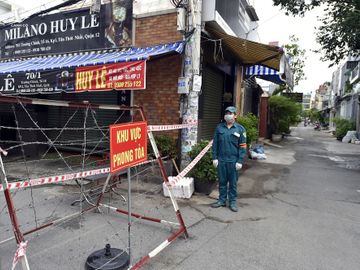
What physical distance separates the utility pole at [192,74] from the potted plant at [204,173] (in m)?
0.34

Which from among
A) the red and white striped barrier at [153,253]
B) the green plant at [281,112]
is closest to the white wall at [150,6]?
the red and white striped barrier at [153,253]

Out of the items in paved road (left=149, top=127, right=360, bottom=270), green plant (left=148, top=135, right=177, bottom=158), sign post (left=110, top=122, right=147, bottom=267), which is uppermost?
sign post (left=110, top=122, right=147, bottom=267)

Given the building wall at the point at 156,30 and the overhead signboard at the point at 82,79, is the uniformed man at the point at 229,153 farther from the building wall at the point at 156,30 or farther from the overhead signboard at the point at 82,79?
the building wall at the point at 156,30

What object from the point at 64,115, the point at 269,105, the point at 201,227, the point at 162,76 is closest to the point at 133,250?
the point at 201,227

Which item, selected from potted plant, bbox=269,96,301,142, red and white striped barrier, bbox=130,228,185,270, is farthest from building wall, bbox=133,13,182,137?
potted plant, bbox=269,96,301,142

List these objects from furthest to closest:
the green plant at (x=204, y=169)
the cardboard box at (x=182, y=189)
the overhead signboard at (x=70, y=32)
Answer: the overhead signboard at (x=70, y=32), the green plant at (x=204, y=169), the cardboard box at (x=182, y=189)

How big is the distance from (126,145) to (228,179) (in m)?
3.10

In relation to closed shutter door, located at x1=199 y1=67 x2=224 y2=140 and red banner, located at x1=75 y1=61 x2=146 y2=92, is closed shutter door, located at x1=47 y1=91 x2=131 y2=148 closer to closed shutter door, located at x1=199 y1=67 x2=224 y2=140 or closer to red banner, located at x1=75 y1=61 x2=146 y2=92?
red banner, located at x1=75 y1=61 x2=146 y2=92

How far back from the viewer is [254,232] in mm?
4656

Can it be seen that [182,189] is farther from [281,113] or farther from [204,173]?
[281,113]

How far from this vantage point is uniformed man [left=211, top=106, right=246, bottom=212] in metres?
5.66

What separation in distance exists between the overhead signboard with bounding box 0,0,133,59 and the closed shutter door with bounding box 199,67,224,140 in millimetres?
2584

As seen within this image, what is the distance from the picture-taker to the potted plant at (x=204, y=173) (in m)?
6.34

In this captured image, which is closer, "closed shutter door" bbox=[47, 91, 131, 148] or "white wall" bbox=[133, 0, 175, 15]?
"white wall" bbox=[133, 0, 175, 15]
